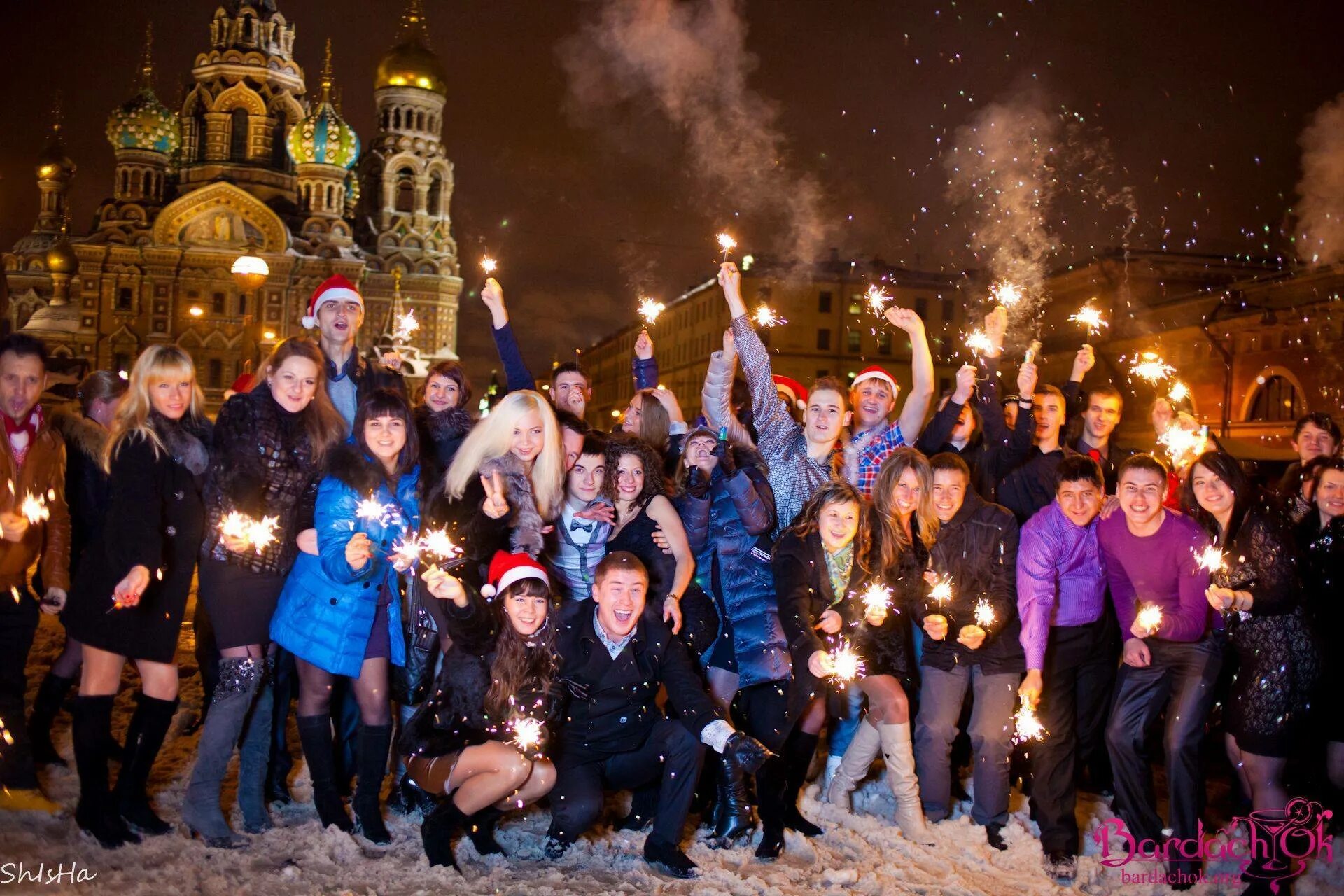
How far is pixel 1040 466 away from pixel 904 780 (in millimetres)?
2173

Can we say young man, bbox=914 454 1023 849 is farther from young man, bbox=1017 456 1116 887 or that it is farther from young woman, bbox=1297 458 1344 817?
young woman, bbox=1297 458 1344 817

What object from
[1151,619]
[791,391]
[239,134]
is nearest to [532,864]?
[1151,619]

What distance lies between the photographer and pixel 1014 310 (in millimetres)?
39719

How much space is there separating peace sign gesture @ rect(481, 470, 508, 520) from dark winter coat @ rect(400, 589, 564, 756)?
43 centimetres

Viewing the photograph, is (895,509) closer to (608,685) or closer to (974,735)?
(974,735)

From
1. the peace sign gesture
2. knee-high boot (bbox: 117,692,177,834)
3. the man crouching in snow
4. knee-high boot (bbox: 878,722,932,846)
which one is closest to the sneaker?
knee-high boot (bbox: 878,722,932,846)

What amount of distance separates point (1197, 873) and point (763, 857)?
1.86m

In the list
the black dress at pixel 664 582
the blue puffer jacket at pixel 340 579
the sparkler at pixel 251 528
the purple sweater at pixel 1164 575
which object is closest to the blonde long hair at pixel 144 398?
the sparkler at pixel 251 528

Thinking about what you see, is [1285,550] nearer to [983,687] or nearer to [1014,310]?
[983,687]

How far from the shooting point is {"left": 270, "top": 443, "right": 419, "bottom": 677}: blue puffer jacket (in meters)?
4.50

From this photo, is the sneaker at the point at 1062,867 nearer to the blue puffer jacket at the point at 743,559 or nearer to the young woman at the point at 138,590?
the blue puffer jacket at the point at 743,559

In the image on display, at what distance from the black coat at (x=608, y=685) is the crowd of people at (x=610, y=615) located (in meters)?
0.01

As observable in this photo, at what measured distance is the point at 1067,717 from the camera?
508 cm

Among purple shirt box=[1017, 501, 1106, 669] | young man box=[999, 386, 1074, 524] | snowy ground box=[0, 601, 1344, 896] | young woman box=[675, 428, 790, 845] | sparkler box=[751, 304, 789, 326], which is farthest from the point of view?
young man box=[999, 386, 1074, 524]
